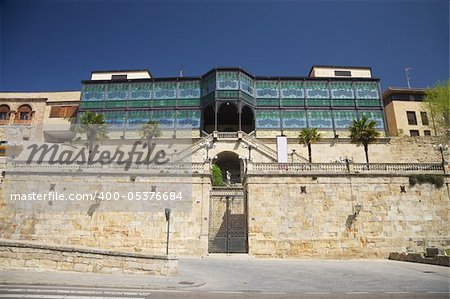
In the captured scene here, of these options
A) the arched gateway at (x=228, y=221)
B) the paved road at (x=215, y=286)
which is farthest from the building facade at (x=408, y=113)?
the paved road at (x=215, y=286)

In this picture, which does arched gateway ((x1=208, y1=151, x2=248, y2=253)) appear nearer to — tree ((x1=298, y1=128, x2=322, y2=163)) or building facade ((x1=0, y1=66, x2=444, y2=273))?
building facade ((x1=0, y1=66, x2=444, y2=273))

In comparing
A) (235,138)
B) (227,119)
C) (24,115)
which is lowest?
(235,138)

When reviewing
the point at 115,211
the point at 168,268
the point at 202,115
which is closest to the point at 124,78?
the point at 202,115

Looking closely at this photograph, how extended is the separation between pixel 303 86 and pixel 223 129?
13980mm

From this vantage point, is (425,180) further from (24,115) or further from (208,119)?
(24,115)

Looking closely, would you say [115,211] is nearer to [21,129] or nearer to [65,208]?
[65,208]

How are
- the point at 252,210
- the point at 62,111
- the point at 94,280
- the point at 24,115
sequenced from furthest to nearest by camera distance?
the point at 24,115, the point at 62,111, the point at 252,210, the point at 94,280

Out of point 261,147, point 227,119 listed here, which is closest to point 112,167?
point 261,147

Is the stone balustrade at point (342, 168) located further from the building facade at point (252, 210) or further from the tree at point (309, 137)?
the tree at point (309, 137)

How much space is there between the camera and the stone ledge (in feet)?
55.1

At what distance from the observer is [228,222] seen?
23.8m

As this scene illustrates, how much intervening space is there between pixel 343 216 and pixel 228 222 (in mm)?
8924

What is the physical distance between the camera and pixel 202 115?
44.2 metres

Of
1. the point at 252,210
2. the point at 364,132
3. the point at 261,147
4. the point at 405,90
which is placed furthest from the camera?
the point at 405,90
